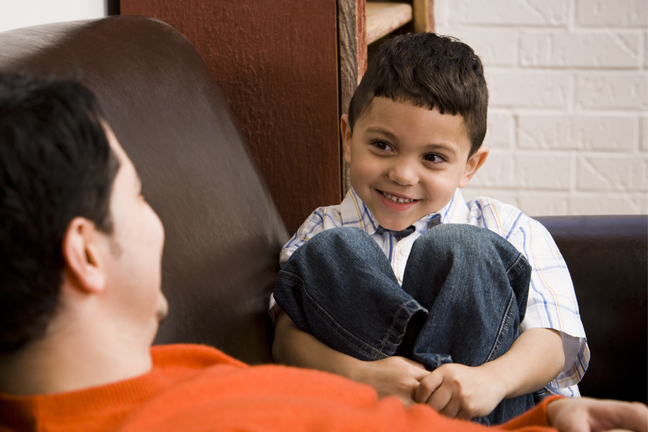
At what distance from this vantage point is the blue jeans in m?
0.68

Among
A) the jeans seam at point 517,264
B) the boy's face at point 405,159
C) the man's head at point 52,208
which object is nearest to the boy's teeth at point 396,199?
the boy's face at point 405,159

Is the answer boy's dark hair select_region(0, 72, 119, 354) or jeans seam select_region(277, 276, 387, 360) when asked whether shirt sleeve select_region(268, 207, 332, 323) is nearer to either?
jeans seam select_region(277, 276, 387, 360)

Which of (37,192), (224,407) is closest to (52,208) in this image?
(37,192)

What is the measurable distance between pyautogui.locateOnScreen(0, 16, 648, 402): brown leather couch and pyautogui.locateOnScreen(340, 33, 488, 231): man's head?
160 mm

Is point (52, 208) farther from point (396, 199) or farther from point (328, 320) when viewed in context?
point (396, 199)

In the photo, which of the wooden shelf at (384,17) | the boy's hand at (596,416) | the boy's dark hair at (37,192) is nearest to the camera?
the boy's dark hair at (37,192)

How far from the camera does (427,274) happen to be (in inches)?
28.7

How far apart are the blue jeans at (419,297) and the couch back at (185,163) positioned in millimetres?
71

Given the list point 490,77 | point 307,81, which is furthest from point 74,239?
point 490,77

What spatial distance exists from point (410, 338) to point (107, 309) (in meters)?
0.37

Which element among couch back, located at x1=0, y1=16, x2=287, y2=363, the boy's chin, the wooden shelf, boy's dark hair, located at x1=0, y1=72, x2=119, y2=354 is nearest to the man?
boy's dark hair, located at x1=0, y1=72, x2=119, y2=354

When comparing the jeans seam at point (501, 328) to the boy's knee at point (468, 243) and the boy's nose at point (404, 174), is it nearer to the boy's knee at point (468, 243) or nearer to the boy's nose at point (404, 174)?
the boy's knee at point (468, 243)

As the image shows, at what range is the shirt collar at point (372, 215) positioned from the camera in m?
0.95

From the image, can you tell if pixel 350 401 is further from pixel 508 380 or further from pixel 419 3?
pixel 419 3
